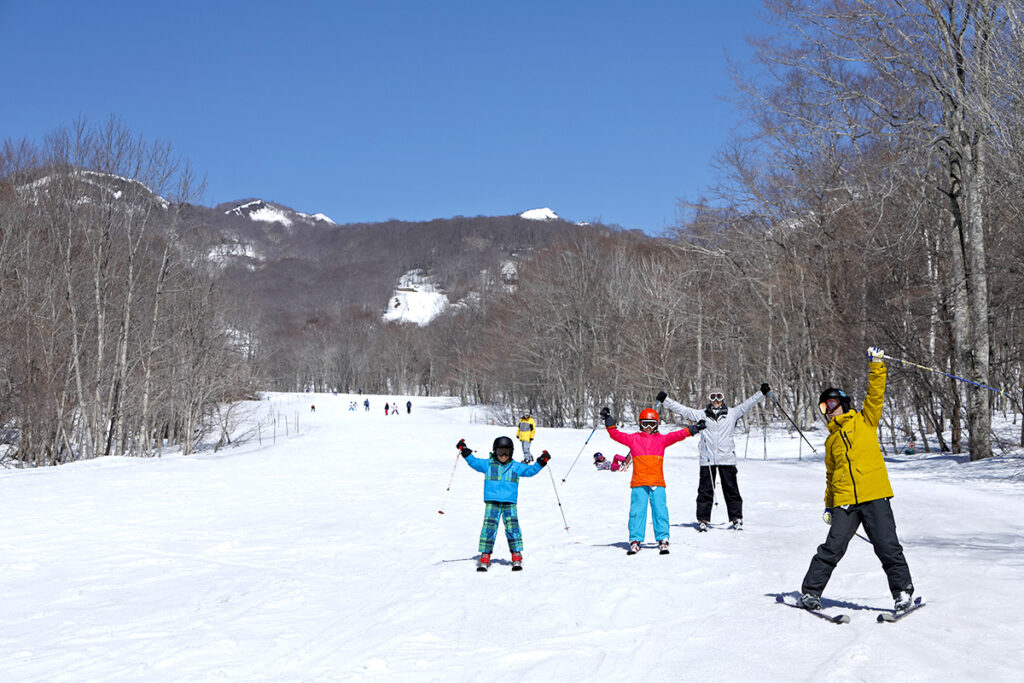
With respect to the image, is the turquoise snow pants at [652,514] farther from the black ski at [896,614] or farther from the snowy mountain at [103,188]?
the snowy mountain at [103,188]

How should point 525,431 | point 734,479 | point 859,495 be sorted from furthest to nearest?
point 525,431
point 734,479
point 859,495

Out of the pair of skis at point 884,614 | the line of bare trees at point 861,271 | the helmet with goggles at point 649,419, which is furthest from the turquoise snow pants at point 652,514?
the line of bare trees at point 861,271

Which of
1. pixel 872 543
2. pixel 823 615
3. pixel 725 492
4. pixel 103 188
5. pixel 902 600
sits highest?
pixel 103 188

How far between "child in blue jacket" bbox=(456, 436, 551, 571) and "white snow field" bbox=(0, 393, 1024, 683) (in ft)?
0.85

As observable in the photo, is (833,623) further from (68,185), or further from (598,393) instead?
(598,393)

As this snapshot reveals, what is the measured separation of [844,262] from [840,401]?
2521 centimetres

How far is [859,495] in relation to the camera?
675 cm

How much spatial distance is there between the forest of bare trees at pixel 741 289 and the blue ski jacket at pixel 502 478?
17.9 feet

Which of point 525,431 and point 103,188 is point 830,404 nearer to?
point 525,431

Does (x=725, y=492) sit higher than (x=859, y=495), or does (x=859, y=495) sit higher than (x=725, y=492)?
(x=859, y=495)

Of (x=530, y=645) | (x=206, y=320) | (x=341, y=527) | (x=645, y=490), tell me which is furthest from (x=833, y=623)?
(x=206, y=320)

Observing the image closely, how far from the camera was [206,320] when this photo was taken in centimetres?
4253

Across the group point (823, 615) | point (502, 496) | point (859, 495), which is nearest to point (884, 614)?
point (823, 615)

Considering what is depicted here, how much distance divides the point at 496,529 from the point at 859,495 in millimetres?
3954
